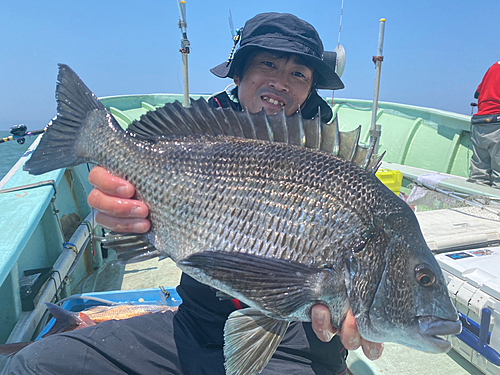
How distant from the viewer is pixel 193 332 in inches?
79.7

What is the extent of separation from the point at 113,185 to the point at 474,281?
251 centimetres

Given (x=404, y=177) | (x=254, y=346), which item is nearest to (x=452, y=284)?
(x=254, y=346)

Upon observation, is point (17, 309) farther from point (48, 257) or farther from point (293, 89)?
point (293, 89)

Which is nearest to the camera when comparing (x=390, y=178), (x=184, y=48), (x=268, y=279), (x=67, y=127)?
(x=268, y=279)

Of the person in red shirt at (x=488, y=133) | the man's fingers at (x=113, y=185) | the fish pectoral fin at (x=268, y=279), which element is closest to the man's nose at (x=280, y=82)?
the man's fingers at (x=113, y=185)

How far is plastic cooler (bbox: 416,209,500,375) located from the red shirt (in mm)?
3505

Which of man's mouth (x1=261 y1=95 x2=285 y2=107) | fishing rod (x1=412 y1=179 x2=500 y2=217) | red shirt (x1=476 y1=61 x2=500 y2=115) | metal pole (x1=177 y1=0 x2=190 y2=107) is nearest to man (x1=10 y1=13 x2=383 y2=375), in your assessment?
man's mouth (x1=261 y1=95 x2=285 y2=107)

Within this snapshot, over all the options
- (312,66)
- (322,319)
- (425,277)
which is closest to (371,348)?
(322,319)

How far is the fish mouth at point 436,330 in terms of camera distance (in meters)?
1.26

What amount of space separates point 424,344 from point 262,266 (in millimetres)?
734

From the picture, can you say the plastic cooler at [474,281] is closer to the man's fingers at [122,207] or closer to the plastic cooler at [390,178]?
the plastic cooler at [390,178]

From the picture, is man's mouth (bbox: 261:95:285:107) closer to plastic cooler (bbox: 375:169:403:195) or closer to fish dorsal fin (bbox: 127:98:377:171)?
fish dorsal fin (bbox: 127:98:377:171)

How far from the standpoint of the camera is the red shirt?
5434mm

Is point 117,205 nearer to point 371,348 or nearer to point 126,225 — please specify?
point 126,225
